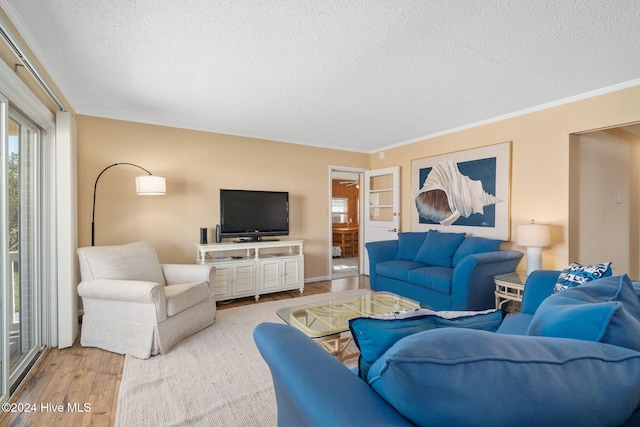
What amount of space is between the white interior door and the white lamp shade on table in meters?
2.07

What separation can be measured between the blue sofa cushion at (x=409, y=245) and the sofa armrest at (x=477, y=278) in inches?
41.7

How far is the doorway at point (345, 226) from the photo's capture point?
5824 mm

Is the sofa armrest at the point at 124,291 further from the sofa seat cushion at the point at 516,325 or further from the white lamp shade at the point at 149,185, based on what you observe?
the sofa seat cushion at the point at 516,325

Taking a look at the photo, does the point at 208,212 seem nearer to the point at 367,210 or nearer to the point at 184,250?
the point at 184,250

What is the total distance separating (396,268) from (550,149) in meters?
2.16

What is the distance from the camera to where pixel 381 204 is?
17.6 ft

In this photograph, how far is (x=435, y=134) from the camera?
446cm

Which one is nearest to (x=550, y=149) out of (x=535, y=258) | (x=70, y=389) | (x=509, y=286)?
(x=535, y=258)

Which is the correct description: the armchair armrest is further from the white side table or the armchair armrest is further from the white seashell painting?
the white seashell painting

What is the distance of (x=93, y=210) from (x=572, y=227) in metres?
5.31

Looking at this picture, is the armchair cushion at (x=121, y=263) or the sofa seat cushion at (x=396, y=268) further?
the sofa seat cushion at (x=396, y=268)

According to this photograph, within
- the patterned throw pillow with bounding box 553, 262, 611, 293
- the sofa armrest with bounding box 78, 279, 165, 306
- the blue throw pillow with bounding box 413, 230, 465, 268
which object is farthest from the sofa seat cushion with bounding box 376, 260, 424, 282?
the sofa armrest with bounding box 78, 279, 165, 306

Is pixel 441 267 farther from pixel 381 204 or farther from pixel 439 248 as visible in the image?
pixel 381 204

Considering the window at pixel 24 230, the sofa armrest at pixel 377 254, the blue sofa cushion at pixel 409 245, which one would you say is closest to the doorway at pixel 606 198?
the blue sofa cushion at pixel 409 245
